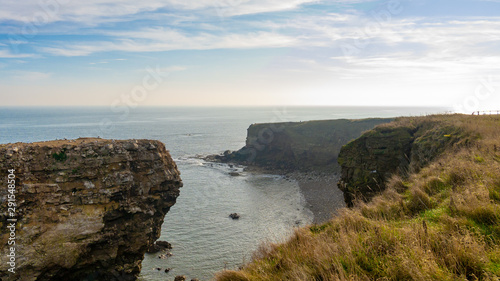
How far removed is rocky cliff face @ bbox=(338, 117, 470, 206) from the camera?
2188 cm

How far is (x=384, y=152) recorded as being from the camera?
25.0m

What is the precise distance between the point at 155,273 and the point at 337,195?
29.3 metres

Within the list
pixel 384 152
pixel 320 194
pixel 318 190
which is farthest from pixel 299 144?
pixel 384 152

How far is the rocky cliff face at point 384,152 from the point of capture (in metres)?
21.9

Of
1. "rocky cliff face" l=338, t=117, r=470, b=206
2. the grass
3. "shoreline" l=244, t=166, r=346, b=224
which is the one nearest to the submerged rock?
"shoreline" l=244, t=166, r=346, b=224

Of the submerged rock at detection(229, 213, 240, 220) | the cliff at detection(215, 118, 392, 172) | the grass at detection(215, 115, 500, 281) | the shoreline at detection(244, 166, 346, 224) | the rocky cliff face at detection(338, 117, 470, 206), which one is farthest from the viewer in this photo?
the cliff at detection(215, 118, 392, 172)

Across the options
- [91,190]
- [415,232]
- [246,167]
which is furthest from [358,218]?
[246,167]

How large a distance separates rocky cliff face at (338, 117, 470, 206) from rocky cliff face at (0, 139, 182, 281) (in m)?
15.5

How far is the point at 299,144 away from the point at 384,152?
143ft

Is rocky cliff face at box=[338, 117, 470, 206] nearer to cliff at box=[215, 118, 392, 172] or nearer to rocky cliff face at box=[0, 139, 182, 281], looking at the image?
rocky cliff face at box=[0, 139, 182, 281]

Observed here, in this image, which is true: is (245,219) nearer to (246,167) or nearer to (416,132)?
(416,132)

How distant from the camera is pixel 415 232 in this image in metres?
5.41

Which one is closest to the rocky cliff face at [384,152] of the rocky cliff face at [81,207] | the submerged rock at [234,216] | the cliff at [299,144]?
the submerged rock at [234,216]

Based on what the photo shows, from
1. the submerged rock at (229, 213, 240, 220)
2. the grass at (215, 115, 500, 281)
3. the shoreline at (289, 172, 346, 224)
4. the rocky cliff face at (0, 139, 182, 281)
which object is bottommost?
the submerged rock at (229, 213, 240, 220)
